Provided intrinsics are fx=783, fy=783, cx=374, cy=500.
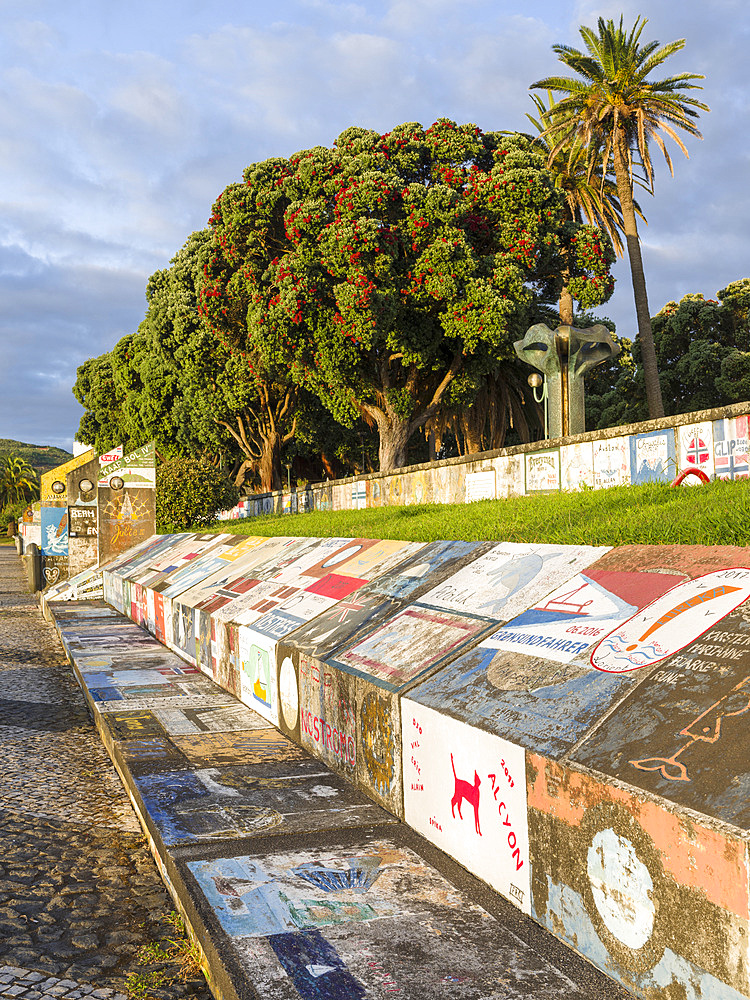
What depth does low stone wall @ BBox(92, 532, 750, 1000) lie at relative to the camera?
5.82ft

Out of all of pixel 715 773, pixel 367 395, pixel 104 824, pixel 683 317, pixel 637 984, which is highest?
pixel 683 317

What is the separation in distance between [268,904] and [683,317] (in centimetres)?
2758

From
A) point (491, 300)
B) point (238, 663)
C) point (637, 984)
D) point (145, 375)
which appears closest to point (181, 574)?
point (238, 663)

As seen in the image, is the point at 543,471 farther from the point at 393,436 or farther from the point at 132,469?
the point at 393,436

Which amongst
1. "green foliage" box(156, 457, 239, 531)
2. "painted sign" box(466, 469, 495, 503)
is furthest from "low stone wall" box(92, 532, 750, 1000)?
"green foliage" box(156, 457, 239, 531)

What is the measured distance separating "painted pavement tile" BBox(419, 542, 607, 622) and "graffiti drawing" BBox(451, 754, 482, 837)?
769 millimetres

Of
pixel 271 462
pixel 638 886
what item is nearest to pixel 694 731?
pixel 638 886

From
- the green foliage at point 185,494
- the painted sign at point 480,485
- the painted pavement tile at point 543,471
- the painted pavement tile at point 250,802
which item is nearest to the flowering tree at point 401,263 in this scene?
the green foliage at point 185,494

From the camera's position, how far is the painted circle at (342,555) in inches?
226

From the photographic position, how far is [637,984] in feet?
6.26

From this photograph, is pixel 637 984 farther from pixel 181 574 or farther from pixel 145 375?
pixel 145 375

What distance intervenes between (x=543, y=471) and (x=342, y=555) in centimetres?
460

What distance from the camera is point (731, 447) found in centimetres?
719

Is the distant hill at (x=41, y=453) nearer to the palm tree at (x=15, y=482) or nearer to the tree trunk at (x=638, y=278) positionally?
the palm tree at (x=15, y=482)
